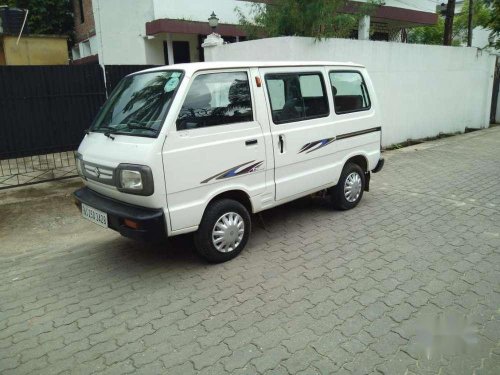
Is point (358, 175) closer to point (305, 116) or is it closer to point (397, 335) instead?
point (305, 116)

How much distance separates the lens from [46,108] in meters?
8.22

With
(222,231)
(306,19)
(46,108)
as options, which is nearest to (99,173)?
(222,231)

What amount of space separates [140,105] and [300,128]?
1.81 m

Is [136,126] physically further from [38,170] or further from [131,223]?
[38,170]

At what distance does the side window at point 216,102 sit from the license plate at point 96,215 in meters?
1.14

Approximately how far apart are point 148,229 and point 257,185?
1.32 m

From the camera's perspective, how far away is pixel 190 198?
367cm

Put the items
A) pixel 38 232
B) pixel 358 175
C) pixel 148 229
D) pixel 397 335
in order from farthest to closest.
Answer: pixel 358 175 < pixel 38 232 < pixel 148 229 < pixel 397 335

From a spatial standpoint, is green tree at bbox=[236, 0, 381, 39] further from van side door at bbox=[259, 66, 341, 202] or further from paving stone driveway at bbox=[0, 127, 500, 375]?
paving stone driveway at bbox=[0, 127, 500, 375]

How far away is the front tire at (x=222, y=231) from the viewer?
3854 millimetres

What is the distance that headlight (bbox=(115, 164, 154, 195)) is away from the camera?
337 cm

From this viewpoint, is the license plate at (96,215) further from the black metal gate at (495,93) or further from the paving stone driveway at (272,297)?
the black metal gate at (495,93)

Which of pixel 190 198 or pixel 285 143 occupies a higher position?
pixel 285 143

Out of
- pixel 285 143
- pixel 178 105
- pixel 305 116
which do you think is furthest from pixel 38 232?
pixel 305 116
